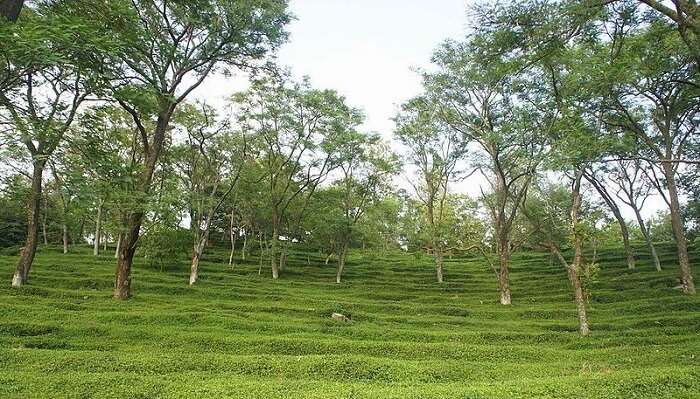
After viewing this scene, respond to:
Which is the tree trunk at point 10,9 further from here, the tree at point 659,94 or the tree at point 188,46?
the tree at point 659,94

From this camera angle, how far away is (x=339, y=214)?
33375mm

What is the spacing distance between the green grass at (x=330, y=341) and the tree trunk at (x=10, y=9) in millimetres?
6812

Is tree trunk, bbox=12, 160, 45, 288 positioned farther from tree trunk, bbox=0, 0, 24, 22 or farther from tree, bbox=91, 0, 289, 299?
tree trunk, bbox=0, 0, 24, 22

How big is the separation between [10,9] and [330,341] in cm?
1216

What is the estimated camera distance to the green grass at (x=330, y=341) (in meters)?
9.54

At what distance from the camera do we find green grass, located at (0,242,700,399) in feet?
31.3

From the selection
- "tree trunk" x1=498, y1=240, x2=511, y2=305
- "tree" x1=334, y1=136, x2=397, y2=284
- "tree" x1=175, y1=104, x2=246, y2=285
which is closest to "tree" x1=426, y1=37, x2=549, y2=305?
"tree trunk" x1=498, y1=240, x2=511, y2=305

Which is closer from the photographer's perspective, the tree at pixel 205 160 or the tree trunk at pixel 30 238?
the tree trunk at pixel 30 238

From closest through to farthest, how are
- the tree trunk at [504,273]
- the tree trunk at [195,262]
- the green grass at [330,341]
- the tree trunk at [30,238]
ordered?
the green grass at [330,341] < the tree trunk at [30,238] < the tree trunk at [504,273] < the tree trunk at [195,262]

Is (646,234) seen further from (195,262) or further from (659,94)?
(195,262)

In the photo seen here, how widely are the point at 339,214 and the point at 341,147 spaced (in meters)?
5.15

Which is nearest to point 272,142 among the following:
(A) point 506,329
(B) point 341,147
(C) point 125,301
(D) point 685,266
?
(B) point 341,147

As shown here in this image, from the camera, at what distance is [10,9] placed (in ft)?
23.4

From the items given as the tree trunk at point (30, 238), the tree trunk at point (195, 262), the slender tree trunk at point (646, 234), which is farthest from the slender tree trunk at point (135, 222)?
the slender tree trunk at point (646, 234)
